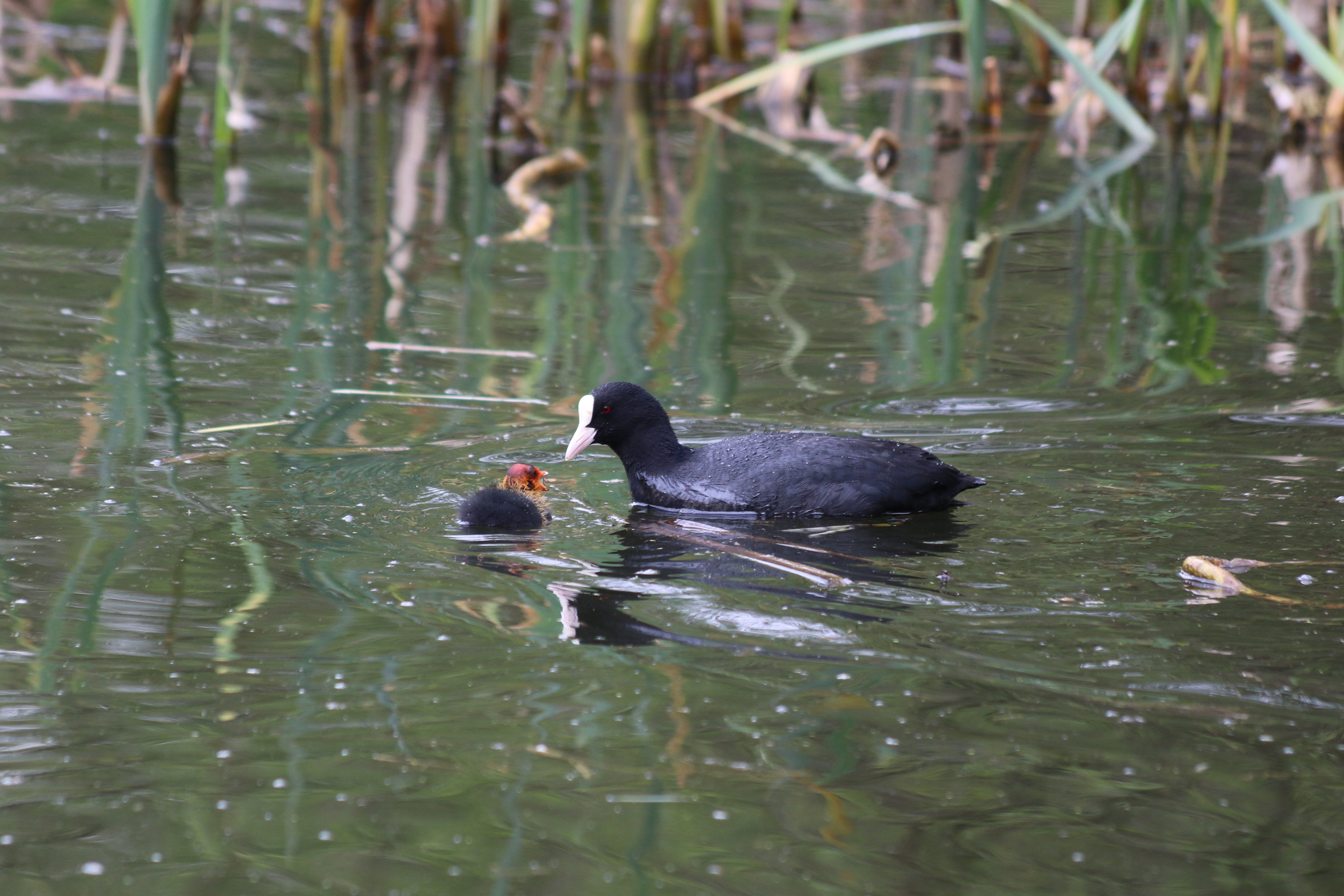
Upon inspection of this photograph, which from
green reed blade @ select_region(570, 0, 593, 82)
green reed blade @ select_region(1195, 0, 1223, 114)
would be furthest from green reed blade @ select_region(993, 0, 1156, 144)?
→ green reed blade @ select_region(570, 0, 593, 82)

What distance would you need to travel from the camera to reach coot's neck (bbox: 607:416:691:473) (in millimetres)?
5527

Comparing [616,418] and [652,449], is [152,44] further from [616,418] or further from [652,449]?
[652,449]

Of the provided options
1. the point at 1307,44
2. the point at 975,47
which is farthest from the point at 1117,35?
the point at 975,47

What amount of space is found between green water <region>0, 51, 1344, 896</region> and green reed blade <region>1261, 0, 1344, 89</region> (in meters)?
1.17

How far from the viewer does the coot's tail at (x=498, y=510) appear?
4.90 m

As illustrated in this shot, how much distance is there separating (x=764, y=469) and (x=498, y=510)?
0.92 metres

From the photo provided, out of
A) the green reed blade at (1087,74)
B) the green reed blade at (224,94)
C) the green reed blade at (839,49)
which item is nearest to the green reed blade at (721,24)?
the green reed blade at (839,49)

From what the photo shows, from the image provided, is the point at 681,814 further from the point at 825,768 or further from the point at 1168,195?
the point at 1168,195

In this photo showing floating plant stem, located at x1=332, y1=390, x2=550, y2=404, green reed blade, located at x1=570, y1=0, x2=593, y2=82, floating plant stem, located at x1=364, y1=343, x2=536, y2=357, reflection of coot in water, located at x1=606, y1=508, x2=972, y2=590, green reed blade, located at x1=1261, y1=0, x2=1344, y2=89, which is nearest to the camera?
reflection of coot in water, located at x1=606, y1=508, x2=972, y2=590

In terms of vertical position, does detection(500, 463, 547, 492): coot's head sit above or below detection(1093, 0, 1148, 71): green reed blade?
below

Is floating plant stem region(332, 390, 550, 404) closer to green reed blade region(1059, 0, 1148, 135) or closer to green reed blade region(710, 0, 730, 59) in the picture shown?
green reed blade region(1059, 0, 1148, 135)

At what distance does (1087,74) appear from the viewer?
966 cm

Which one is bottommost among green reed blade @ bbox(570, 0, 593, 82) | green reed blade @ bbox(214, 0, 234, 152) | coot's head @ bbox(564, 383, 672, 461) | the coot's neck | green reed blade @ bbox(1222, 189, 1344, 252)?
the coot's neck

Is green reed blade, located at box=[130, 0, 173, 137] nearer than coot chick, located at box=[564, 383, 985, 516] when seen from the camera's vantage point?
No
